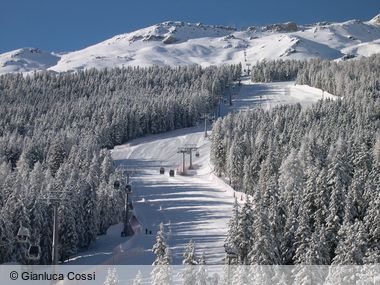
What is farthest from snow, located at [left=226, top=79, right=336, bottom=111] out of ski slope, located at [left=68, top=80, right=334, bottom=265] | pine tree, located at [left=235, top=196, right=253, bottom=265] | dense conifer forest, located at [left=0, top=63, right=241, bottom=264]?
pine tree, located at [left=235, top=196, right=253, bottom=265]

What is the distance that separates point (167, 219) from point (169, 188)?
761 inches

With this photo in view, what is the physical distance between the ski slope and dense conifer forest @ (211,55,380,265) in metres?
4.64

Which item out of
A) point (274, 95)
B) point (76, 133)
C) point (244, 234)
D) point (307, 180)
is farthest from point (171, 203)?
point (274, 95)

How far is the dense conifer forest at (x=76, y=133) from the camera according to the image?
4619 cm

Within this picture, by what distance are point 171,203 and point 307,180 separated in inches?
969

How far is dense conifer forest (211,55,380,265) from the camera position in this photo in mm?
32947

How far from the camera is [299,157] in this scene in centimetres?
6412

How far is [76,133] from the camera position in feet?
383

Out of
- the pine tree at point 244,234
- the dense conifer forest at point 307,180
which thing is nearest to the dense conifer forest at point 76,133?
the pine tree at point 244,234

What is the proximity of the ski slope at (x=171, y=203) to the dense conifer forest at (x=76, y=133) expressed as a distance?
124 inches

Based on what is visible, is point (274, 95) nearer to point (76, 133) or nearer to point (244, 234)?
point (76, 133)

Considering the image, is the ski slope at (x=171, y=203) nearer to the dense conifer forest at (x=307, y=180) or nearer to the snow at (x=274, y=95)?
the dense conifer forest at (x=307, y=180)

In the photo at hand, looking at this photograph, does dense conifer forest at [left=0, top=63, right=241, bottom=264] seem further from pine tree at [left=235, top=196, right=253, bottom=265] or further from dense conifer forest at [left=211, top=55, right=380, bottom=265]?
dense conifer forest at [left=211, top=55, right=380, bottom=265]

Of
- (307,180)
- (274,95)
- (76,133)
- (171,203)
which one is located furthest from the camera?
(274,95)
